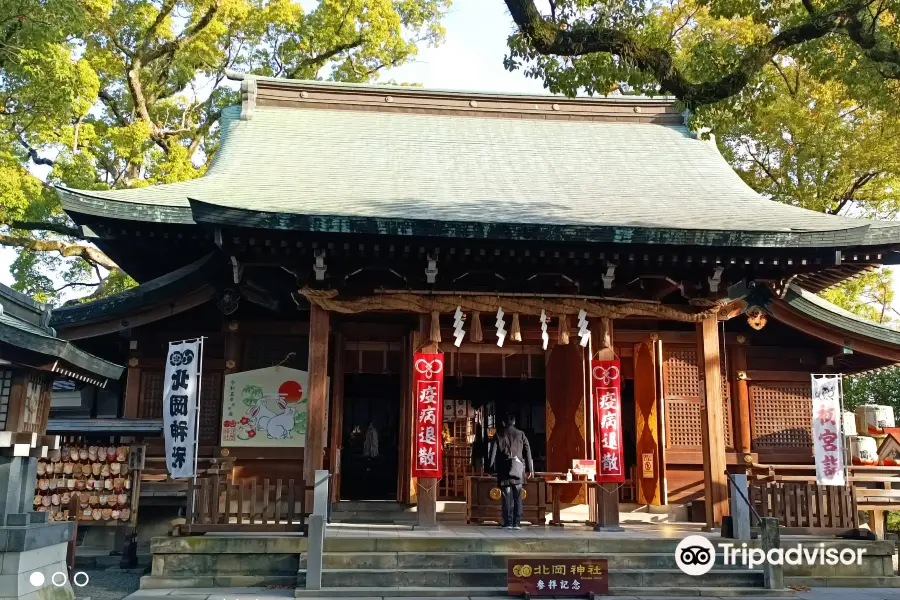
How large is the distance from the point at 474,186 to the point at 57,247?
44.5 feet

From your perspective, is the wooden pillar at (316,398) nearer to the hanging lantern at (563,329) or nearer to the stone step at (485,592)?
the stone step at (485,592)

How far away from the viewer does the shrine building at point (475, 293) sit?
10305 millimetres

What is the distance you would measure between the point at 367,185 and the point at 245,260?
123 inches

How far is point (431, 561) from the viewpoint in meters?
9.18

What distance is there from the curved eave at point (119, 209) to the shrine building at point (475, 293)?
1.2 inches

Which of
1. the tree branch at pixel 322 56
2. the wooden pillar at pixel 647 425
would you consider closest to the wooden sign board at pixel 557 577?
the wooden pillar at pixel 647 425

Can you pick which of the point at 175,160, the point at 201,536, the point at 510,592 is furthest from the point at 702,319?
the point at 175,160

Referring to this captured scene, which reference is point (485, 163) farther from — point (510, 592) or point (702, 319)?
point (510, 592)

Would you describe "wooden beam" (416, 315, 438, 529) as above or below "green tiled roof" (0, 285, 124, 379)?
below

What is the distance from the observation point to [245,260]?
1038cm

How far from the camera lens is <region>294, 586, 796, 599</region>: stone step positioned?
8516mm

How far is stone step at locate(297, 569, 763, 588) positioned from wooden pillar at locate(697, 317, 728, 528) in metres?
1.56

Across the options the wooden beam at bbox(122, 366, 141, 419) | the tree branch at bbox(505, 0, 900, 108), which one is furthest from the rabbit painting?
the tree branch at bbox(505, 0, 900, 108)

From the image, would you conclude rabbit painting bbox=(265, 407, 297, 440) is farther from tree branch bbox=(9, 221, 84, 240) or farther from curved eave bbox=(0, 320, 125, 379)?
tree branch bbox=(9, 221, 84, 240)
